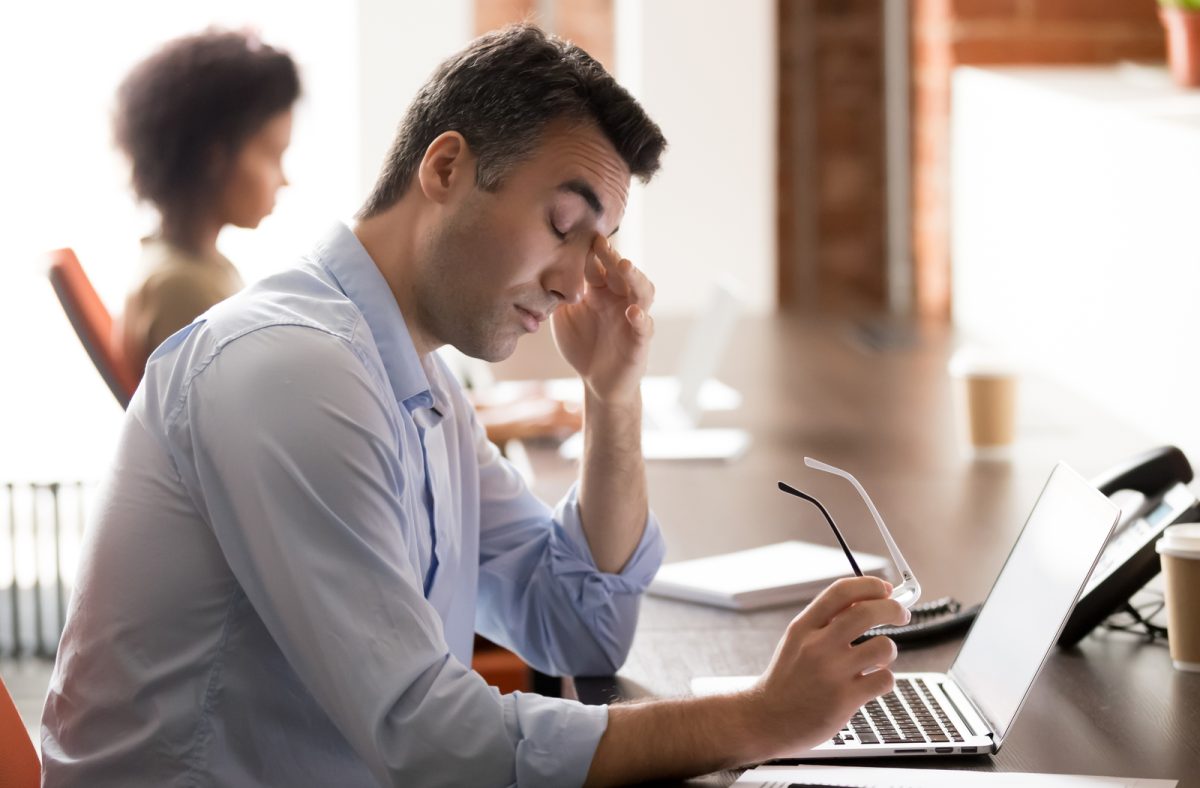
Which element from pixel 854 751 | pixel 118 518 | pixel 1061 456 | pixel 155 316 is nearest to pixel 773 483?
pixel 1061 456

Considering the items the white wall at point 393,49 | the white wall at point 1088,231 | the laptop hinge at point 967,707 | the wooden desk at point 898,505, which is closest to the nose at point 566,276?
the wooden desk at point 898,505

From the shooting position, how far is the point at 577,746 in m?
1.02

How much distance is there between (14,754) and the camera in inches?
46.1

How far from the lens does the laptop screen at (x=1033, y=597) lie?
1138 mm

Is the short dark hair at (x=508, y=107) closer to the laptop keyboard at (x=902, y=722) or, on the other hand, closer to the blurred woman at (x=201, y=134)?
the laptop keyboard at (x=902, y=722)

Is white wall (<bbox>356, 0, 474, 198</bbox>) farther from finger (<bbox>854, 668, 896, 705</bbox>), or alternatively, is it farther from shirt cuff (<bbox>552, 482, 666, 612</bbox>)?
finger (<bbox>854, 668, 896, 705</bbox>)

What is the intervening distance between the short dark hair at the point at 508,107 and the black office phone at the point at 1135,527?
56 centimetres

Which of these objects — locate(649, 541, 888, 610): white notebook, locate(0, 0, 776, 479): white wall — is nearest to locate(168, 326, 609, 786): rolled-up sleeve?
locate(649, 541, 888, 610): white notebook

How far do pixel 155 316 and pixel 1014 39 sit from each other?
2225 mm

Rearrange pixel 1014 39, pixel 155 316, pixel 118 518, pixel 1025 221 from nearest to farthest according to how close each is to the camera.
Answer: pixel 118 518 < pixel 155 316 < pixel 1025 221 < pixel 1014 39

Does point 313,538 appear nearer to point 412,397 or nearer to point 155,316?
point 412,397

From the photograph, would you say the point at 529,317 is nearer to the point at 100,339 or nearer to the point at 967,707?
the point at 967,707

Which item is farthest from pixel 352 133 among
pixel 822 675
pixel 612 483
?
pixel 822 675

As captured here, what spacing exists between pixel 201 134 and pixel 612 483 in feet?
3.51
